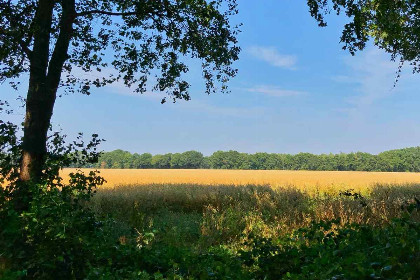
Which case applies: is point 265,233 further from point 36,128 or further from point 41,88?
point 41,88

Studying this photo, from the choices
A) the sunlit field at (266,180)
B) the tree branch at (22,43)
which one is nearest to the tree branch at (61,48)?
the tree branch at (22,43)

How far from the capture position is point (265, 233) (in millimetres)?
10055

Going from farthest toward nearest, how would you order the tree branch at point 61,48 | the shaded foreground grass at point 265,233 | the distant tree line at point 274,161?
the distant tree line at point 274,161
the tree branch at point 61,48
the shaded foreground grass at point 265,233

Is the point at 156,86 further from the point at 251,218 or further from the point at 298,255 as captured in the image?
the point at 298,255

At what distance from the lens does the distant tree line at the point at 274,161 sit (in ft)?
358

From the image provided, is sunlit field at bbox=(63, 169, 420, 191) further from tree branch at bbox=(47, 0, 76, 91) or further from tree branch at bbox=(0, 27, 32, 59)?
tree branch at bbox=(0, 27, 32, 59)

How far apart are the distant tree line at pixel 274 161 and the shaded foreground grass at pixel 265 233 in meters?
96.9

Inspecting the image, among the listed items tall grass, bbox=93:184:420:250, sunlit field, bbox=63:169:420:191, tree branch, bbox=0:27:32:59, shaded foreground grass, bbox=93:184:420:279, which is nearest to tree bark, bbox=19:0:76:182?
tree branch, bbox=0:27:32:59

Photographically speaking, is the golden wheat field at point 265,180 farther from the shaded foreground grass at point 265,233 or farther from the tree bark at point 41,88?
the tree bark at point 41,88

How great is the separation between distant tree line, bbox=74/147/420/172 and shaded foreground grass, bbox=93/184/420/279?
96.9 metres

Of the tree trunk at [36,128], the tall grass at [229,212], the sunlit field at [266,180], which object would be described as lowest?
the tall grass at [229,212]

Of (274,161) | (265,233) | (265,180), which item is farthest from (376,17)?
(274,161)

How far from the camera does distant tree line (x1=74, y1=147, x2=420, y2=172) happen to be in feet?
358

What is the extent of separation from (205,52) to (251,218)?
5.89m
